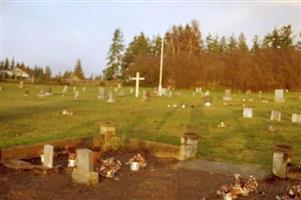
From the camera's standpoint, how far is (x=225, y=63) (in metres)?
68.8

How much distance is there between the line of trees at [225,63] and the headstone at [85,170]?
55894 mm

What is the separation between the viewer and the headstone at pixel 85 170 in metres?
8.66

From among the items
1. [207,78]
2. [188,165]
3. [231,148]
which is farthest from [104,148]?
[207,78]

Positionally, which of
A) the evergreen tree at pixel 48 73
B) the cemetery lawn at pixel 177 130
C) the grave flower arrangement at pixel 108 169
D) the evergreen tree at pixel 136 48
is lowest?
the cemetery lawn at pixel 177 130

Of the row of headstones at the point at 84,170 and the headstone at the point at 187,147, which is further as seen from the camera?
the headstone at the point at 187,147

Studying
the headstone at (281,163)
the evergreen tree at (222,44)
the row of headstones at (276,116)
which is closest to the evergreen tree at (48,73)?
the evergreen tree at (222,44)

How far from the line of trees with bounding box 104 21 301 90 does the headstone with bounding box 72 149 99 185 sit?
55.9 m

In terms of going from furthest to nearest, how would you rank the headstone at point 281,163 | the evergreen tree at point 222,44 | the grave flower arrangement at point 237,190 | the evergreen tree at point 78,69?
the evergreen tree at point 78,69
the evergreen tree at point 222,44
the headstone at point 281,163
the grave flower arrangement at point 237,190

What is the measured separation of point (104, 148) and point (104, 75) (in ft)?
294

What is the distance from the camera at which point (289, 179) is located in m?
9.80

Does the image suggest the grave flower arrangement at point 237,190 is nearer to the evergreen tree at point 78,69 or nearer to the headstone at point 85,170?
the headstone at point 85,170

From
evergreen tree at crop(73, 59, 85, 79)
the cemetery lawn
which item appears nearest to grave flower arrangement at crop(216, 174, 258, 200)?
the cemetery lawn

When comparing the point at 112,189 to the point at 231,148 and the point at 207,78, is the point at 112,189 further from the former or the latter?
the point at 207,78

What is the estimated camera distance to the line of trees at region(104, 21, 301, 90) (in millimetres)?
62281
